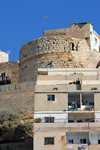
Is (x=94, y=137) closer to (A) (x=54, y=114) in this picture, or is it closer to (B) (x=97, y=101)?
(B) (x=97, y=101)

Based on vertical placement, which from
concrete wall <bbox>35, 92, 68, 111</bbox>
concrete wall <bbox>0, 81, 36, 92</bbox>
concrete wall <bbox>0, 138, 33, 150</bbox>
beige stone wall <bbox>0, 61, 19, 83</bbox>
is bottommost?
concrete wall <bbox>0, 138, 33, 150</bbox>

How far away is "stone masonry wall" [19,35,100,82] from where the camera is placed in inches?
1640

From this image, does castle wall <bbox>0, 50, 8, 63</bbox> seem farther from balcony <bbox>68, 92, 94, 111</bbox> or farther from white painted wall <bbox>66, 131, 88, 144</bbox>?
white painted wall <bbox>66, 131, 88, 144</bbox>

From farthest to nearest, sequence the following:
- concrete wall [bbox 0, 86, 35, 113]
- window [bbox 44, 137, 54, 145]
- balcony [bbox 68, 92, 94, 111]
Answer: concrete wall [bbox 0, 86, 35, 113], balcony [bbox 68, 92, 94, 111], window [bbox 44, 137, 54, 145]

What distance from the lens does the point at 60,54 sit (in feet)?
137

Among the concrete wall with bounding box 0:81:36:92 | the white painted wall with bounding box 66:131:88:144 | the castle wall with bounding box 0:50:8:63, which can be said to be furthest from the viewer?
the castle wall with bounding box 0:50:8:63

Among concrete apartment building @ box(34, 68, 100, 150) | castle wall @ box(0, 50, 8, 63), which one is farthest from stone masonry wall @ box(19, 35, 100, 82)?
castle wall @ box(0, 50, 8, 63)

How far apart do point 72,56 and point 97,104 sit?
11.4m

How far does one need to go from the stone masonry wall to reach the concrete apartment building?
6.39 metres

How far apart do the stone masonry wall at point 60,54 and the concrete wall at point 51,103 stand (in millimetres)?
10267

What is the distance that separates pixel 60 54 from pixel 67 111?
11817 mm

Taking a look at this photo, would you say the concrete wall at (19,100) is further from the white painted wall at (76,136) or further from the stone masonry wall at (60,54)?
the stone masonry wall at (60,54)

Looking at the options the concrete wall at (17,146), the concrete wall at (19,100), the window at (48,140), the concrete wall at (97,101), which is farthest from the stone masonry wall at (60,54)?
the window at (48,140)

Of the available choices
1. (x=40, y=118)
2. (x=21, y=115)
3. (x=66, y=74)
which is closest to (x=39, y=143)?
(x=40, y=118)
